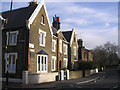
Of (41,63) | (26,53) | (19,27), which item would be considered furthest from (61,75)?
(19,27)

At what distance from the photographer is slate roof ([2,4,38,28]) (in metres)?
17.8

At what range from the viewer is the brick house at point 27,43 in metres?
16.2

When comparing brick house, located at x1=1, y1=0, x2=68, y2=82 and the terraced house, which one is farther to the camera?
brick house, located at x1=1, y1=0, x2=68, y2=82

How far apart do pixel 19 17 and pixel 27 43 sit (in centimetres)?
497

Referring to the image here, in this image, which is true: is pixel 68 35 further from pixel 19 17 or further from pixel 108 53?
pixel 108 53

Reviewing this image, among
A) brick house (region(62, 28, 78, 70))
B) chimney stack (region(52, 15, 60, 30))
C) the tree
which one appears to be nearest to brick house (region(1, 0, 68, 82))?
chimney stack (region(52, 15, 60, 30))

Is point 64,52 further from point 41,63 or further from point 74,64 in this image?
point 41,63

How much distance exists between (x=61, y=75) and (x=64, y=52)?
8990 millimetres

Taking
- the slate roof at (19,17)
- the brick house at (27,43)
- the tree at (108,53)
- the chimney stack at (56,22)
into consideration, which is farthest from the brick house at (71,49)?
the tree at (108,53)

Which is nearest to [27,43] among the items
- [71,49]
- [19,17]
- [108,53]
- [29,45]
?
[29,45]

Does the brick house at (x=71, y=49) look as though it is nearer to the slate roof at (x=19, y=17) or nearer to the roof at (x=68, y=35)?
the roof at (x=68, y=35)

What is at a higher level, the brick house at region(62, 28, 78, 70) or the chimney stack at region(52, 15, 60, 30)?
the chimney stack at region(52, 15, 60, 30)

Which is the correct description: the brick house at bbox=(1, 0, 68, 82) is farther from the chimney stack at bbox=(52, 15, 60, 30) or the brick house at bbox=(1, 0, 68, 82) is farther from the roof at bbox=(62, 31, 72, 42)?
the roof at bbox=(62, 31, 72, 42)

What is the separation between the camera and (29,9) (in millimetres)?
19672
